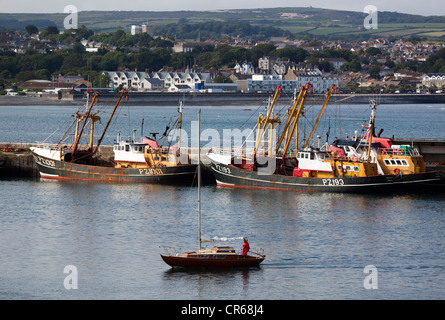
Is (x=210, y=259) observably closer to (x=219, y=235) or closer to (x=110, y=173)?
(x=219, y=235)

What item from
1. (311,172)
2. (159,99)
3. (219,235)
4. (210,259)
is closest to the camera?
(210,259)

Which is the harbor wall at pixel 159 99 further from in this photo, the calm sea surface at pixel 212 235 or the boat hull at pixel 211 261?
the boat hull at pixel 211 261

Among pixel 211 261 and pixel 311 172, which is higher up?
pixel 311 172

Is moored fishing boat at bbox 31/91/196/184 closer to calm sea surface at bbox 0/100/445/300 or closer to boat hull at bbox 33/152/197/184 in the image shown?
boat hull at bbox 33/152/197/184

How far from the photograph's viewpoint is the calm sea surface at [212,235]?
2983cm

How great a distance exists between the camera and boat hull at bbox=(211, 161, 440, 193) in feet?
170

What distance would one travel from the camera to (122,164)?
58031 millimetres

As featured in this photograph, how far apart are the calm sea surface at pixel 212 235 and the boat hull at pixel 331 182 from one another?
2.76 feet

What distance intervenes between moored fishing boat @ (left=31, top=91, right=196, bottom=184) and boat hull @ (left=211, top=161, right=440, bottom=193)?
3.70 meters

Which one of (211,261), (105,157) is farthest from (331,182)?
(211,261)

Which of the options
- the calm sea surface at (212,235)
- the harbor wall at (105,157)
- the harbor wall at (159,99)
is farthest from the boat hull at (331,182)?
the harbor wall at (159,99)

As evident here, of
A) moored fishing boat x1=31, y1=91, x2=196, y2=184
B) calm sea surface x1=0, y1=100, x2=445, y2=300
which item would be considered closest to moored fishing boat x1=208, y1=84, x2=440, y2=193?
calm sea surface x1=0, y1=100, x2=445, y2=300

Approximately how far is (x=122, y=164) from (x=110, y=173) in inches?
59.6
